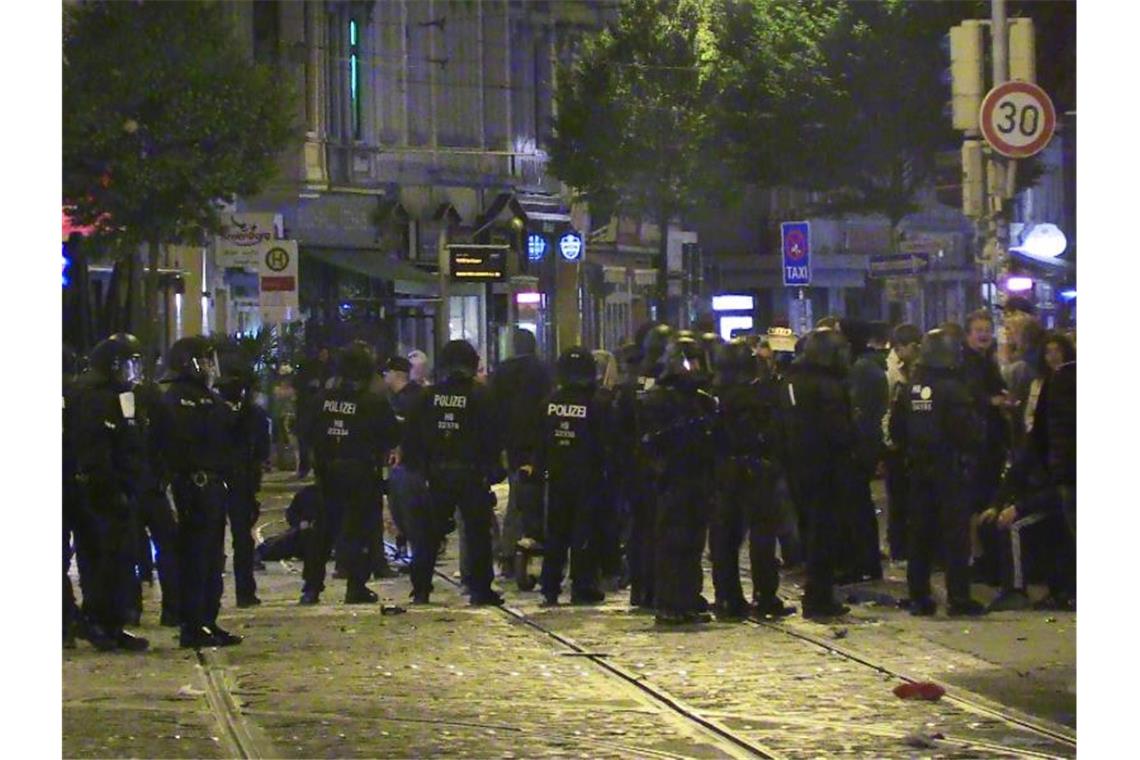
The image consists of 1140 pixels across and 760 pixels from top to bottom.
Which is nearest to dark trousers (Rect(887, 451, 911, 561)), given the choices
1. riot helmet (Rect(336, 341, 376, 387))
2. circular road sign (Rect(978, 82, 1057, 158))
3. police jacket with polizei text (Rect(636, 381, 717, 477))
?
police jacket with polizei text (Rect(636, 381, 717, 477))

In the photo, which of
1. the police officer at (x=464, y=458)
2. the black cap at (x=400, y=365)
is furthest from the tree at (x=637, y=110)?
the police officer at (x=464, y=458)

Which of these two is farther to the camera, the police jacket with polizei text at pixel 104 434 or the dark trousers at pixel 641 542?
the dark trousers at pixel 641 542

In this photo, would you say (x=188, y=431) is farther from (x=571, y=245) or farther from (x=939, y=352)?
(x=571, y=245)

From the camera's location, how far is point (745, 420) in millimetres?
14820

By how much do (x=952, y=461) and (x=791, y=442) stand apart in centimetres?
106

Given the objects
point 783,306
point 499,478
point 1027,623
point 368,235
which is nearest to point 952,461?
point 1027,623

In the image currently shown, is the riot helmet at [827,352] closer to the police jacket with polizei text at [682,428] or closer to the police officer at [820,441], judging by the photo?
the police officer at [820,441]

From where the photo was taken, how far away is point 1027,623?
14.6 m

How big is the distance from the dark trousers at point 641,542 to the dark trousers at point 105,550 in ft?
11.1

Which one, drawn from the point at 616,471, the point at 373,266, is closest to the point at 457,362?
the point at 616,471

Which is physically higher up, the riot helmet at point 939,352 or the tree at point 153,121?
the tree at point 153,121

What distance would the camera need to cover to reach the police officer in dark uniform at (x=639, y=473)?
50.7ft

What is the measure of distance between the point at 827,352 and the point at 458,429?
250cm
